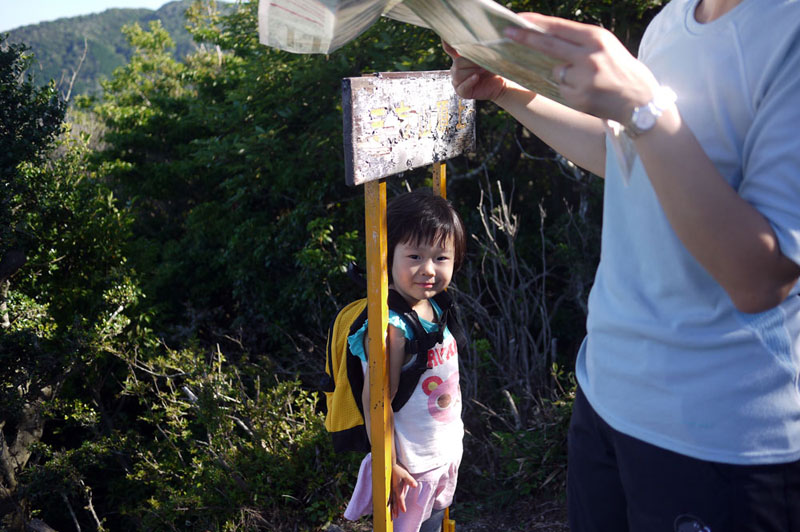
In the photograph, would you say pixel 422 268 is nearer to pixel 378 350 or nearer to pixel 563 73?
pixel 378 350

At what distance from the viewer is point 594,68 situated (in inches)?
29.6

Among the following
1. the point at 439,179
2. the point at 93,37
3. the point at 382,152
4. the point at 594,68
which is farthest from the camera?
the point at 93,37

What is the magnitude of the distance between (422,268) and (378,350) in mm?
304

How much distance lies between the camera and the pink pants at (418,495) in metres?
2.15

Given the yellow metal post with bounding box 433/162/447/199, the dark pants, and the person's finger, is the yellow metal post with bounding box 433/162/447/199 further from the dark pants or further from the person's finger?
the dark pants

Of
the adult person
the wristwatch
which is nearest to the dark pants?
the adult person

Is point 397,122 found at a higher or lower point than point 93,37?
lower

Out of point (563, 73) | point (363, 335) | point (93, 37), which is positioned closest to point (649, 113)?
point (563, 73)

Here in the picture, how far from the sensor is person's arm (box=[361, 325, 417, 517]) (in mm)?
2041

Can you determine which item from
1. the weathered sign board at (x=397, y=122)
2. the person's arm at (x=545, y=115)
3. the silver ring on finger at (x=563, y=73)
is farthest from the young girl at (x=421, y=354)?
the silver ring on finger at (x=563, y=73)

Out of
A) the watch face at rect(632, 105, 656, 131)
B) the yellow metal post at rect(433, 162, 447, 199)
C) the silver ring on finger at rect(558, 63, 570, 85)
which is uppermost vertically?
the silver ring on finger at rect(558, 63, 570, 85)

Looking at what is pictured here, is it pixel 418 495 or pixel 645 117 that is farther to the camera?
pixel 418 495

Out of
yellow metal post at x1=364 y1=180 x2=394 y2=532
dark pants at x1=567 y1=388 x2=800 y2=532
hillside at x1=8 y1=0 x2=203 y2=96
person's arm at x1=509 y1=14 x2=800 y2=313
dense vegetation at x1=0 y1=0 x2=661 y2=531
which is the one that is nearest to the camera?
person's arm at x1=509 y1=14 x2=800 y2=313

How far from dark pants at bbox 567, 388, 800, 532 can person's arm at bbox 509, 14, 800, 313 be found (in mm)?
265
